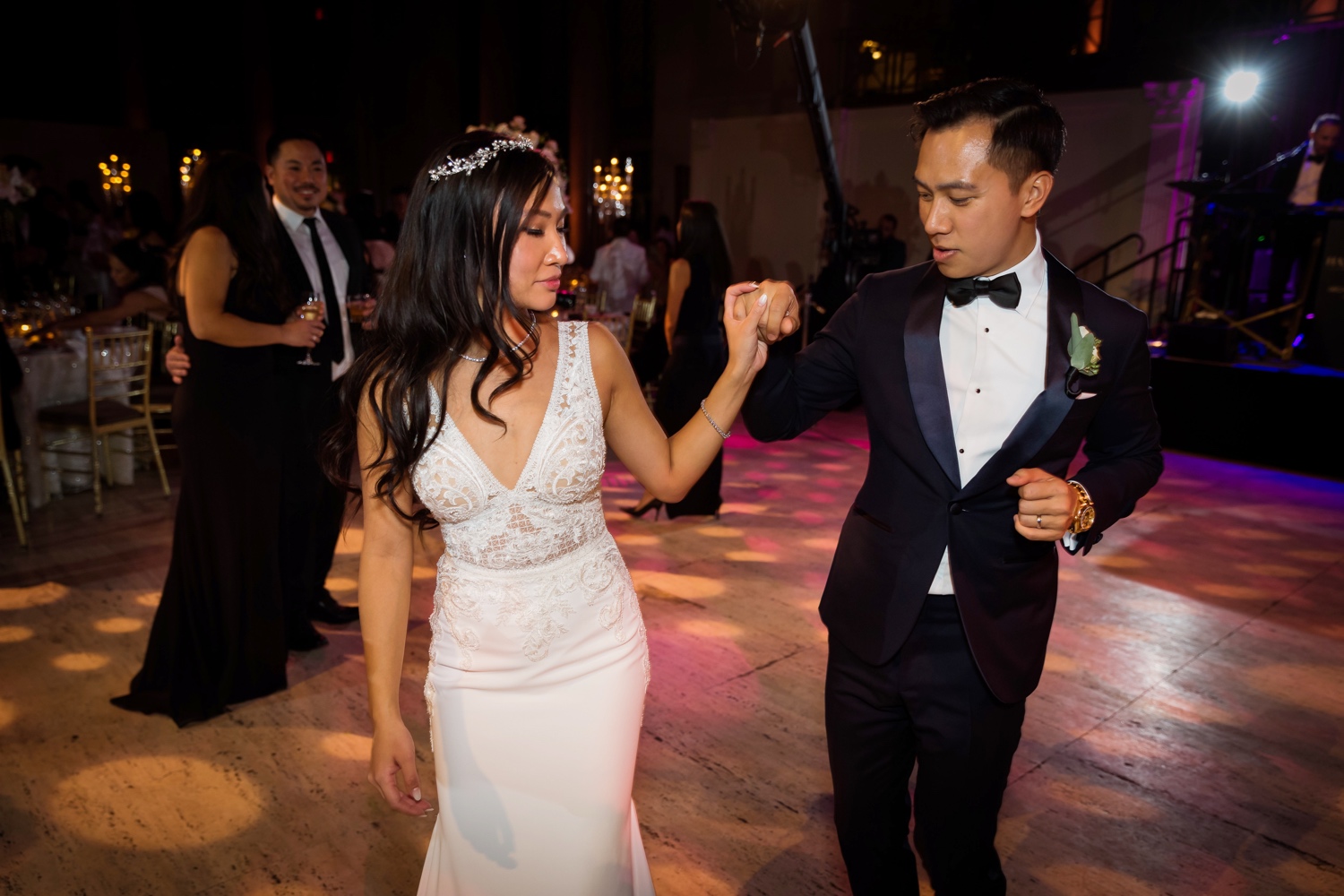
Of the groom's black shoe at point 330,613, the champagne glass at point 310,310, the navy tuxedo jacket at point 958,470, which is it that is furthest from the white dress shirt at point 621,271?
the navy tuxedo jacket at point 958,470

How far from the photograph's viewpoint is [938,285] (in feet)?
5.44

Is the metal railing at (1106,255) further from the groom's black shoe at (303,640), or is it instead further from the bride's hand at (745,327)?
the bride's hand at (745,327)

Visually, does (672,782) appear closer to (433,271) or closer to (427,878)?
(427,878)

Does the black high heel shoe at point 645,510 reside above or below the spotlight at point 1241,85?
below

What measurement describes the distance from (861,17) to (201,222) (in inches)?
467

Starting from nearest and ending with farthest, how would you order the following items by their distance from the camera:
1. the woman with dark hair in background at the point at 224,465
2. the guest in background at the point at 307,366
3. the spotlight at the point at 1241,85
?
the woman with dark hair in background at the point at 224,465
the guest in background at the point at 307,366
the spotlight at the point at 1241,85

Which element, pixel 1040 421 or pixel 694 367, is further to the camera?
pixel 694 367

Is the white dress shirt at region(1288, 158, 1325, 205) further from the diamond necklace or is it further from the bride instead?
the diamond necklace

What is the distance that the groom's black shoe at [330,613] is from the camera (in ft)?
11.8

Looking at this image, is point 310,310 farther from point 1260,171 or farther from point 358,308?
point 1260,171

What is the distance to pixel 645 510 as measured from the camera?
16.6ft

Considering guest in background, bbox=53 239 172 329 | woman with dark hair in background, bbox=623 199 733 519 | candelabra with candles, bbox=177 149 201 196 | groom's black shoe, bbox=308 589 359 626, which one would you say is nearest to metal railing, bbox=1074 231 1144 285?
woman with dark hair in background, bbox=623 199 733 519

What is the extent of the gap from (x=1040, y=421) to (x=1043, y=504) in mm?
199

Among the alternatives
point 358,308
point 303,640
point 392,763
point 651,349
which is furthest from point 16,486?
point 651,349
